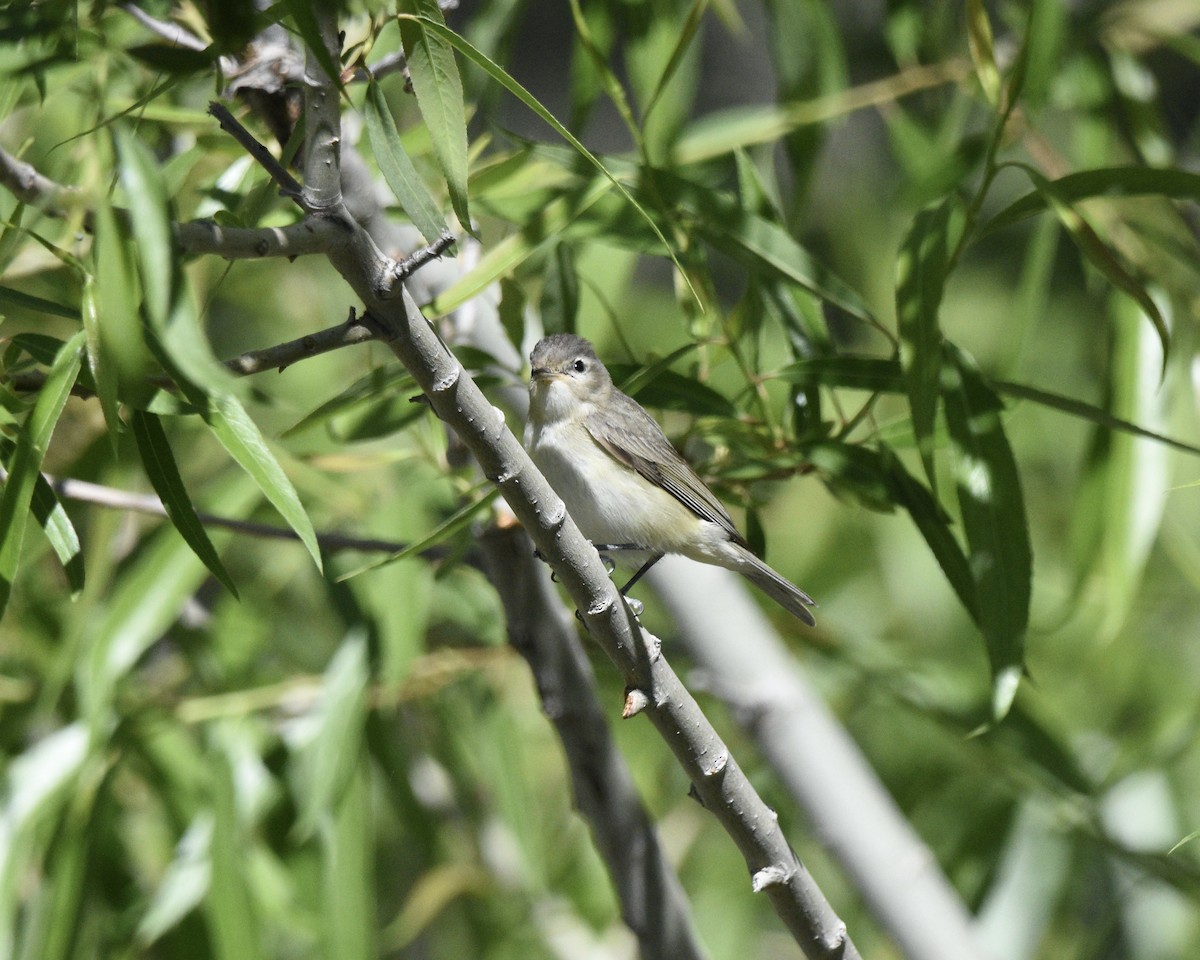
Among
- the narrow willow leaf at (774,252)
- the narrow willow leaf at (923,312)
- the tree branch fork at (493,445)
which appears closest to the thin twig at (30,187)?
the tree branch fork at (493,445)

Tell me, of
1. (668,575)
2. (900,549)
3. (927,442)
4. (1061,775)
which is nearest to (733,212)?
(927,442)

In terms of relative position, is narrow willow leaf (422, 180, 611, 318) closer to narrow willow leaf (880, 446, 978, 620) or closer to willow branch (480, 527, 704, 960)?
willow branch (480, 527, 704, 960)

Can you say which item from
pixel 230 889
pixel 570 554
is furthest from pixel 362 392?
pixel 230 889

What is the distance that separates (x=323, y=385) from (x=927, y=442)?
2.28m

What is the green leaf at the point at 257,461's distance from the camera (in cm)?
143

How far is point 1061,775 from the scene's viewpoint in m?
2.55

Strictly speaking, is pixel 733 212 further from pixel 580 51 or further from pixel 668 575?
pixel 668 575

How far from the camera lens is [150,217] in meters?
1.14

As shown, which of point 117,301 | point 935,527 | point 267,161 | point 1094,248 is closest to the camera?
point 117,301

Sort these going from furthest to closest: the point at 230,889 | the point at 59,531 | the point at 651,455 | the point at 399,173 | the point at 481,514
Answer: the point at 651,455
the point at 230,889
the point at 481,514
the point at 59,531
the point at 399,173

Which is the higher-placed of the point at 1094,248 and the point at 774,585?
the point at 1094,248

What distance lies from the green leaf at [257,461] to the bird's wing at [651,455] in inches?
32.4

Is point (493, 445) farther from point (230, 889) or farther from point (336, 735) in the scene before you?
point (230, 889)

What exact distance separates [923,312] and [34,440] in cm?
111
